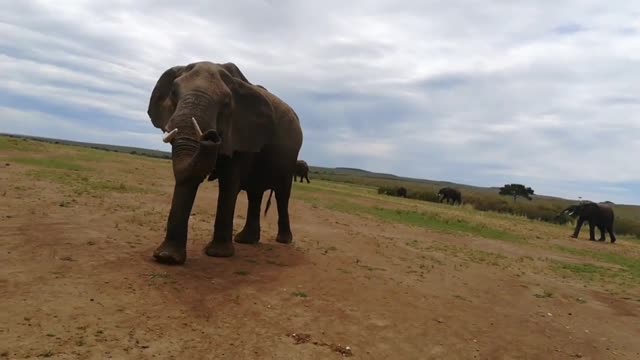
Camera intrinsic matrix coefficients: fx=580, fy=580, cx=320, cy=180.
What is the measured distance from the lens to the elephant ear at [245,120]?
945cm

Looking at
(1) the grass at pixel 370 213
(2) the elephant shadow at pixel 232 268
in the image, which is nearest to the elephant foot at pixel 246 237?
(2) the elephant shadow at pixel 232 268

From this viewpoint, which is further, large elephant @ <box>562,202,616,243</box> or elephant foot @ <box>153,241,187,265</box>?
large elephant @ <box>562,202,616,243</box>

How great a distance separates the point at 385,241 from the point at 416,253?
1552 mm

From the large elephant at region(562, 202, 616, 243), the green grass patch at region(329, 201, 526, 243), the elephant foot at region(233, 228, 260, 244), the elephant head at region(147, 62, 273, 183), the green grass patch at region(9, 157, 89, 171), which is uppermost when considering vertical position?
the elephant head at region(147, 62, 273, 183)

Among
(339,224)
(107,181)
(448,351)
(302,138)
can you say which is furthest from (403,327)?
(107,181)

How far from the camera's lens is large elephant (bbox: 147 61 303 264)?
8.00 meters

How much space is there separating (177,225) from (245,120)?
2.48m

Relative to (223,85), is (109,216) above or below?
below

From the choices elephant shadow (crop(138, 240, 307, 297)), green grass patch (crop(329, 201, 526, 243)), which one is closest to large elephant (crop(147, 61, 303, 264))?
elephant shadow (crop(138, 240, 307, 297))

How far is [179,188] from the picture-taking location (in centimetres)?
817

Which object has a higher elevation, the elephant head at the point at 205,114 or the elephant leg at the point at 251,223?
the elephant head at the point at 205,114

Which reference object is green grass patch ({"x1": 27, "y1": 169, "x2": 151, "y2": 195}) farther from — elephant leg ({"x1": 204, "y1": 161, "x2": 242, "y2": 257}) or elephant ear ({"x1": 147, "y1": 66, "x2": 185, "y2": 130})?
elephant leg ({"x1": 204, "y1": 161, "x2": 242, "y2": 257})

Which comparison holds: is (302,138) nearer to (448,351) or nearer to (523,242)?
(448,351)

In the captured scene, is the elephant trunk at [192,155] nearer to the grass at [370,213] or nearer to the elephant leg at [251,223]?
the grass at [370,213]
